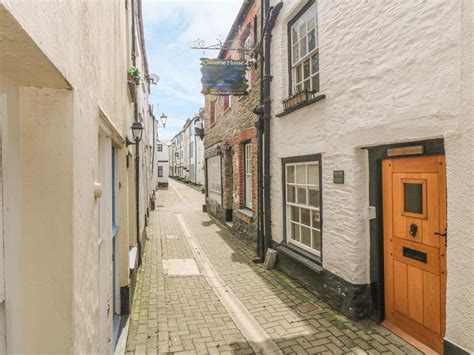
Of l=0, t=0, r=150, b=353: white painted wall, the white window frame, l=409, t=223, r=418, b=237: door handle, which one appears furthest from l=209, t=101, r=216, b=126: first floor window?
l=0, t=0, r=150, b=353: white painted wall

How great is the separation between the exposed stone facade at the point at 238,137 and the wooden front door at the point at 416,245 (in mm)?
4569

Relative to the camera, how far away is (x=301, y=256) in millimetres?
6242

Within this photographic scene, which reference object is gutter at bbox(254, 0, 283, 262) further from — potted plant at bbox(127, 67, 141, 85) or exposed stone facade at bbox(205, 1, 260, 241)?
potted plant at bbox(127, 67, 141, 85)

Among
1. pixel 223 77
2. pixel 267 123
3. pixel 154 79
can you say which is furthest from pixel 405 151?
pixel 154 79

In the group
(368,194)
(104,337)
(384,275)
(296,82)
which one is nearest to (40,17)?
(104,337)

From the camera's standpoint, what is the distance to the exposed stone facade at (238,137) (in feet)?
29.0

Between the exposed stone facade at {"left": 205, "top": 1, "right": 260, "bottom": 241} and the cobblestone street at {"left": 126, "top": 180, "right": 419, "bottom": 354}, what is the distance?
6.75ft

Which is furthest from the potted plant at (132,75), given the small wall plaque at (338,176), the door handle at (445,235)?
the door handle at (445,235)

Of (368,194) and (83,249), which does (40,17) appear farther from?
(368,194)

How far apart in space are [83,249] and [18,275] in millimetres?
462

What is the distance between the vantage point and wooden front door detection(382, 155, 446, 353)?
144 inches

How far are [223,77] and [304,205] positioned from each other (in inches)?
169

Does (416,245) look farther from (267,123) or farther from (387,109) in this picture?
(267,123)

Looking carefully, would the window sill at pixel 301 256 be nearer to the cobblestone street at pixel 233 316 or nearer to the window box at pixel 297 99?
the cobblestone street at pixel 233 316
